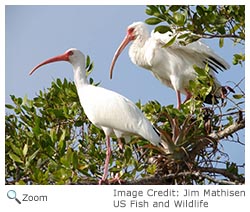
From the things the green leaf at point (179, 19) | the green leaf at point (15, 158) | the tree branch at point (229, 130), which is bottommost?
the green leaf at point (15, 158)

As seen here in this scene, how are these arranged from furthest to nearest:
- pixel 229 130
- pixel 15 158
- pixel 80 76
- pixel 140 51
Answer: pixel 140 51 → pixel 80 76 → pixel 229 130 → pixel 15 158

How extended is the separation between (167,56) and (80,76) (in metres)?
1.24

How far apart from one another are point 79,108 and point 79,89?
136 mm

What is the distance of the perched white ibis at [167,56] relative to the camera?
5.58 m

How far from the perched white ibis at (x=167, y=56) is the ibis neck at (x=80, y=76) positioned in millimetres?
803

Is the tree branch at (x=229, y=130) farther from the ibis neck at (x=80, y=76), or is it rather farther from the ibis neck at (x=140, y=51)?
the ibis neck at (x=140, y=51)

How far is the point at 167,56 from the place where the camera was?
228 inches

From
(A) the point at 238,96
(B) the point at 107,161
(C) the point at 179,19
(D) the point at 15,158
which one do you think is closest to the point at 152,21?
(C) the point at 179,19

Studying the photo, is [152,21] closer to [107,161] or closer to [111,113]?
[111,113]

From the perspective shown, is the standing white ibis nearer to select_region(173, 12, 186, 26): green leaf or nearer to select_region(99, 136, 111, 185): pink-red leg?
select_region(99, 136, 111, 185): pink-red leg

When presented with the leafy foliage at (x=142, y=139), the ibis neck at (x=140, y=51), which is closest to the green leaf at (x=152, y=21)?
the leafy foliage at (x=142, y=139)

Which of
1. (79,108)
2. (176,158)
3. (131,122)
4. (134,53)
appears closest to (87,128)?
(79,108)

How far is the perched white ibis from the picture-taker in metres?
5.58
